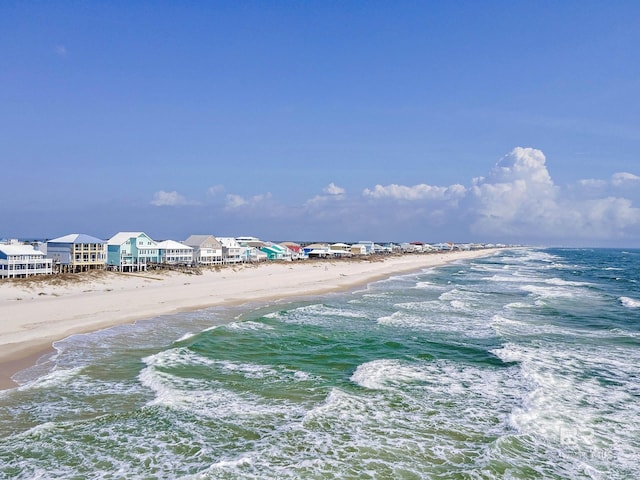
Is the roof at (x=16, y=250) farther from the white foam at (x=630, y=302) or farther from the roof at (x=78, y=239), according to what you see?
the white foam at (x=630, y=302)

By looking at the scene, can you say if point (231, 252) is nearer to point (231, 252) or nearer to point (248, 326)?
point (231, 252)

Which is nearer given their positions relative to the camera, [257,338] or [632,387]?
[632,387]

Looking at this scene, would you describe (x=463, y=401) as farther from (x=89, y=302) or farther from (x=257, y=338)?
(x=89, y=302)

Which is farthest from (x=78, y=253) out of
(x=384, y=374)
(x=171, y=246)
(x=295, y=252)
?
(x=295, y=252)

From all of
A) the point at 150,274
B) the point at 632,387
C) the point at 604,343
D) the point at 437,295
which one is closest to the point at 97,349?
the point at 632,387

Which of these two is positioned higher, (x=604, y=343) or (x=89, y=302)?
(x=89, y=302)

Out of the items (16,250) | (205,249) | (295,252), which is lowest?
(295,252)

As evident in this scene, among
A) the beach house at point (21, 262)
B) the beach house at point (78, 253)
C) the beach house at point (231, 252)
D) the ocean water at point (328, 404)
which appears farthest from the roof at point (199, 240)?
the ocean water at point (328, 404)
